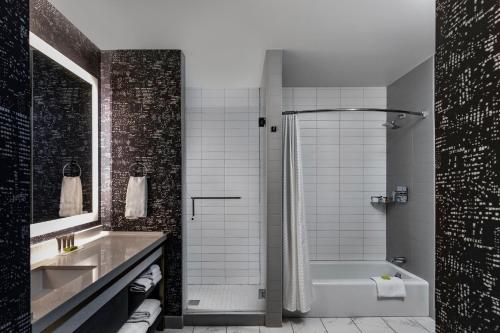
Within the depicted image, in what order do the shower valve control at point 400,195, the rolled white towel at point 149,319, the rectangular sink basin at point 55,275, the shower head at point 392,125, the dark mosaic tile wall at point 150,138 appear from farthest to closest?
the shower head at point 392,125 → the shower valve control at point 400,195 → the dark mosaic tile wall at point 150,138 → the rolled white towel at point 149,319 → the rectangular sink basin at point 55,275

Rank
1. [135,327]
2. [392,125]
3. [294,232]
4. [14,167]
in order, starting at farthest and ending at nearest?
[392,125], [294,232], [135,327], [14,167]

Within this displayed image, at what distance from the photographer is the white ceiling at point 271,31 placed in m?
2.24

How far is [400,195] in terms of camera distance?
370 cm

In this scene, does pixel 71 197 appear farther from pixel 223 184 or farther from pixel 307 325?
pixel 307 325

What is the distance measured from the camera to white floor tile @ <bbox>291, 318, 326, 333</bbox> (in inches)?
116

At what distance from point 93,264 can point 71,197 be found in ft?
2.59

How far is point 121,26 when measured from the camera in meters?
2.55

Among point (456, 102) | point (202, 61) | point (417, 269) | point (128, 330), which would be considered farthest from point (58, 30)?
point (417, 269)

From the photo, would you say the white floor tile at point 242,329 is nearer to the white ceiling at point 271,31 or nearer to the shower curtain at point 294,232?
the shower curtain at point 294,232

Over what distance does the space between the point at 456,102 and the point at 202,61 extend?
3.04 meters

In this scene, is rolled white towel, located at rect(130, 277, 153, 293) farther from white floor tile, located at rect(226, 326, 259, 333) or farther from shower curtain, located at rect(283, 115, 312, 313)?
shower curtain, located at rect(283, 115, 312, 313)

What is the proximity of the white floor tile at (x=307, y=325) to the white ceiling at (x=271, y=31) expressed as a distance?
2.54 metres

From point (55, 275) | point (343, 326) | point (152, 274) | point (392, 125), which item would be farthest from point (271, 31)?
point (343, 326)

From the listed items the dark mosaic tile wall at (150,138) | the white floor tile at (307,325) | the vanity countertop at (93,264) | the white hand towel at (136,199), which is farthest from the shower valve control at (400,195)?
the white hand towel at (136,199)
